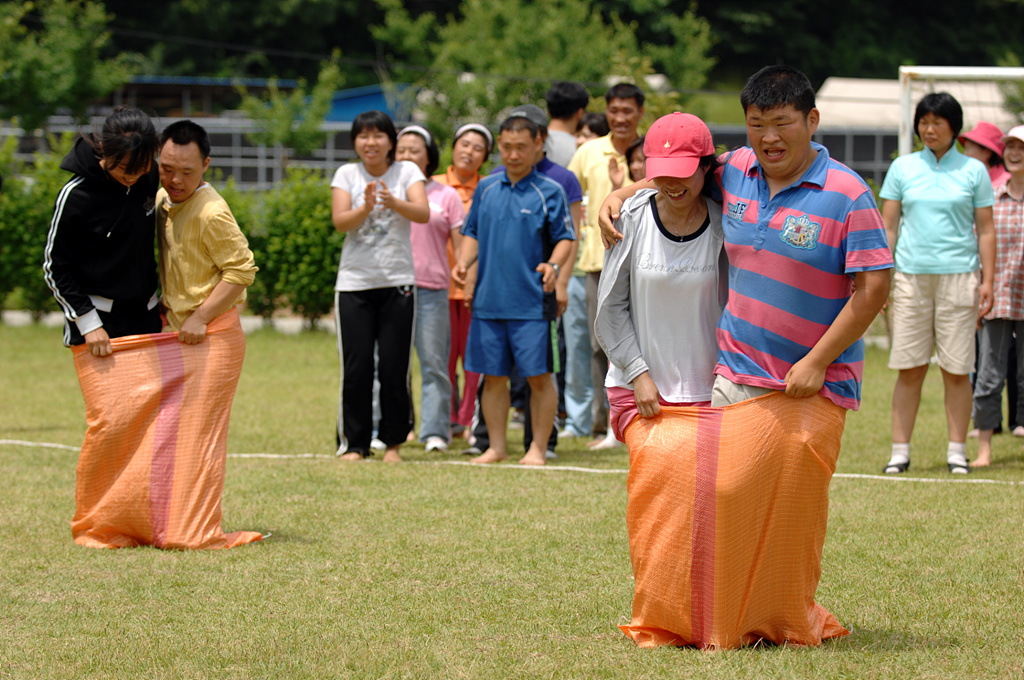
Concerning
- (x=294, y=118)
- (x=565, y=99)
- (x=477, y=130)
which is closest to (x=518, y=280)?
(x=477, y=130)

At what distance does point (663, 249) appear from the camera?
4.01 meters

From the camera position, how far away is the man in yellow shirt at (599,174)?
843cm

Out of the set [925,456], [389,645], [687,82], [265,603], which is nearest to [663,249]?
[389,645]

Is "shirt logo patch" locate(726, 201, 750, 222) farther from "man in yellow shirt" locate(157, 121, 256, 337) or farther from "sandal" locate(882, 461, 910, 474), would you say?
"sandal" locate(882, 461, 910, 474)

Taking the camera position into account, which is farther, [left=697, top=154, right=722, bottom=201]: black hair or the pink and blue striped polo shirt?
[left=697, top=154, right=722, bottom=201]: black hair

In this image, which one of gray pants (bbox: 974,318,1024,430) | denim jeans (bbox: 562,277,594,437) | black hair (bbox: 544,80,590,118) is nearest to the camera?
gray pants (bbox: 974,318,1024,430)

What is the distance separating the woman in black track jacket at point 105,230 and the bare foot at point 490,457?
2871 mm

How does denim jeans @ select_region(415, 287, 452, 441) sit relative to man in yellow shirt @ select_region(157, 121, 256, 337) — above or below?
below

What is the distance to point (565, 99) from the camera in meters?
9.23

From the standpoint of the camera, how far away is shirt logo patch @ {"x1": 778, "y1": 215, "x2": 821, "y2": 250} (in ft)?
12.4

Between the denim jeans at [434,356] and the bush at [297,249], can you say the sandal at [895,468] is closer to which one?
the denim jeans at [434,356]

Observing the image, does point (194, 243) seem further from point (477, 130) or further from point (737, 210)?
point (477, 130)

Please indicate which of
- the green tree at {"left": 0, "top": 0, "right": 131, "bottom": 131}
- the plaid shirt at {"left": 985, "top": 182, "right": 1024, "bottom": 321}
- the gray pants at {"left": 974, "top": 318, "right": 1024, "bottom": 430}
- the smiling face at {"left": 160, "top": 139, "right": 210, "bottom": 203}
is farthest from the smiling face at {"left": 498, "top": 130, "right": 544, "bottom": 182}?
the green tree at {"left": 0, "top": 0, "right": 131, "bottom": 131}

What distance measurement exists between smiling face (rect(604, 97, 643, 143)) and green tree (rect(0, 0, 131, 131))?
28.1m
